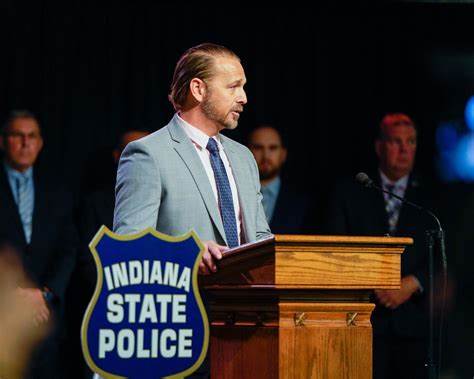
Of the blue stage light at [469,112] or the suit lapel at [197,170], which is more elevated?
the blue stage light at [469,112]

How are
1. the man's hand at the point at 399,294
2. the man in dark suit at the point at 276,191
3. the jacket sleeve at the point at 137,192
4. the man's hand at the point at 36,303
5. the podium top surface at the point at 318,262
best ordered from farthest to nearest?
the man in dark suit at the point at 276,191, the man's hand at the point at 36,303, the man's hand at the point at 399,294, the jacket sleeve at the point at 137,192, the podium top surface at the point at 318,262

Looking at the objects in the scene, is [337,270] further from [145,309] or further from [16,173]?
[16,173]

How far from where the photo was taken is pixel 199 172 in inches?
141

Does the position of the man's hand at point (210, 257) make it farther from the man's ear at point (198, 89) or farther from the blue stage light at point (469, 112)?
the blue stage light at point (469, 112)

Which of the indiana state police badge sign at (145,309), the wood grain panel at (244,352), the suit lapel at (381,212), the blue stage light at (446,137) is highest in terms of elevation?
the blue stage light at (446,137)

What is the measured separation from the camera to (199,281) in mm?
3379

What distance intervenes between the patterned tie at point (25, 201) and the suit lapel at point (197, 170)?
2688mm

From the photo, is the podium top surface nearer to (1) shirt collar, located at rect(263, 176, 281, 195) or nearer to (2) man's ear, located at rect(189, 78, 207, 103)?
(2) man's ear, located at rect(189, 78, 207, 103)

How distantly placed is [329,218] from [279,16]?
1642 millimetres

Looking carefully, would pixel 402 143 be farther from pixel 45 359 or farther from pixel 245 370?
pixel 245 370

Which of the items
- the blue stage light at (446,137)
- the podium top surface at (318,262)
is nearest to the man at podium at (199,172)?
the podium top surface at (318,262)

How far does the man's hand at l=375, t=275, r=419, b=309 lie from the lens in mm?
5676

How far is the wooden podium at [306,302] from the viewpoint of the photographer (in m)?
3.00

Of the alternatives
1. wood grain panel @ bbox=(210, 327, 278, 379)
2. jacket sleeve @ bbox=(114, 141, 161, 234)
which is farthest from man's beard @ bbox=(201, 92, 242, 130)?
wood grain panel @ bbox=(210, 327, 278, 379)
